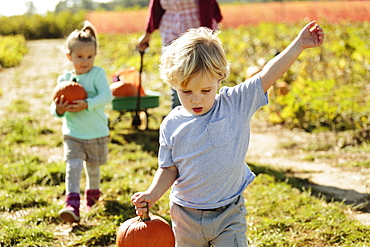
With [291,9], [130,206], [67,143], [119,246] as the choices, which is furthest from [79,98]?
[291,9]

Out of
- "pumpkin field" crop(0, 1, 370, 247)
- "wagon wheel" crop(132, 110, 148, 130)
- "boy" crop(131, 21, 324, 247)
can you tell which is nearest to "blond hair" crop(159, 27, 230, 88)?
"boy" crop(131, 21, 324, 247)

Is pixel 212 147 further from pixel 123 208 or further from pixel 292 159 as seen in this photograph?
pixel 292 159

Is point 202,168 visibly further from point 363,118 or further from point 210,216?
point 363,118

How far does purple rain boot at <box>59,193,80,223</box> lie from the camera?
3.65m

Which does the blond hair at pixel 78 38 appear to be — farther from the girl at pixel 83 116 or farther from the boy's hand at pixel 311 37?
the boy's hand at pixel 311 37

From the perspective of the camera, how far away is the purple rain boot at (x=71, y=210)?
365cm

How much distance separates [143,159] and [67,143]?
5.07ft

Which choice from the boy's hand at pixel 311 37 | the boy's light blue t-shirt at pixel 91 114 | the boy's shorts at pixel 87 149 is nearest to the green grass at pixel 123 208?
the boy's shorts at pixel 87 149

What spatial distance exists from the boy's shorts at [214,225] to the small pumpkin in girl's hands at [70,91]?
167cm

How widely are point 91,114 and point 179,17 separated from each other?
1518 millimetres

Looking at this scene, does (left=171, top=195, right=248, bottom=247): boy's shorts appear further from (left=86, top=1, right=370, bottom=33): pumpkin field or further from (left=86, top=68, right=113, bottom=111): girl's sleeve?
(left=86, top=1, right=370, bottom=33): pumpkin field

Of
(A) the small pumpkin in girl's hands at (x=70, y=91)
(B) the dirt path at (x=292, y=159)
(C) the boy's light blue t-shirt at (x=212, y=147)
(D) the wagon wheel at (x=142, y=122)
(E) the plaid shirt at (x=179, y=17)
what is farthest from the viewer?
(D) the wagon wheel at (x=142, y=122)

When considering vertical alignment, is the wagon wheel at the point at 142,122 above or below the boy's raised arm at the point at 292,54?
below

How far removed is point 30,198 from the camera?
416 cm
